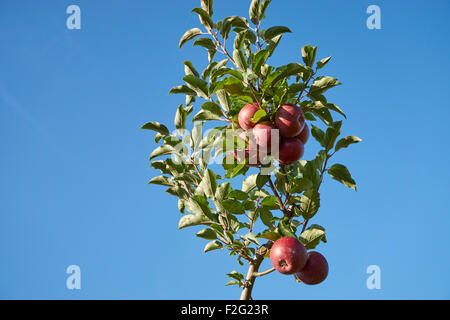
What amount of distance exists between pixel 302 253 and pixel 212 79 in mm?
1310

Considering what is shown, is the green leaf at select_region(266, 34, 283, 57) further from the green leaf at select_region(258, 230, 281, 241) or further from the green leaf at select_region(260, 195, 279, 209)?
the green leaf at select_region(258, 230, 281, 241)

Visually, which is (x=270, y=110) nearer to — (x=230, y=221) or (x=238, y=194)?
(x=238, y=194)

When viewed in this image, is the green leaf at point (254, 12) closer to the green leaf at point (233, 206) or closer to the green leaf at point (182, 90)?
the green leaf at point (182, 90)

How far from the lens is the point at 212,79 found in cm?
260

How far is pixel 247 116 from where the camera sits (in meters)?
2.21

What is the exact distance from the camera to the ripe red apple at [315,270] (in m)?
2.15

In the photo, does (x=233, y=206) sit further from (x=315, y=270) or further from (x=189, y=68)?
(x=189, y=68)

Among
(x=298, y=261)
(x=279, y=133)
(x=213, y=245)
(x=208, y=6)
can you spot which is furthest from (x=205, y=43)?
(x=298, y=261)

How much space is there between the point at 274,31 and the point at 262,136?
995 mm

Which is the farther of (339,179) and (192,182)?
(192,182)

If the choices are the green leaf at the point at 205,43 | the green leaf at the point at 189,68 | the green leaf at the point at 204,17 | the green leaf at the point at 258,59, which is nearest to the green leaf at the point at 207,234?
the green leaf at the point at 258,59

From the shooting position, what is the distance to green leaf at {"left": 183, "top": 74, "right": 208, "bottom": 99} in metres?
2.56

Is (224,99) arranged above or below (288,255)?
above
